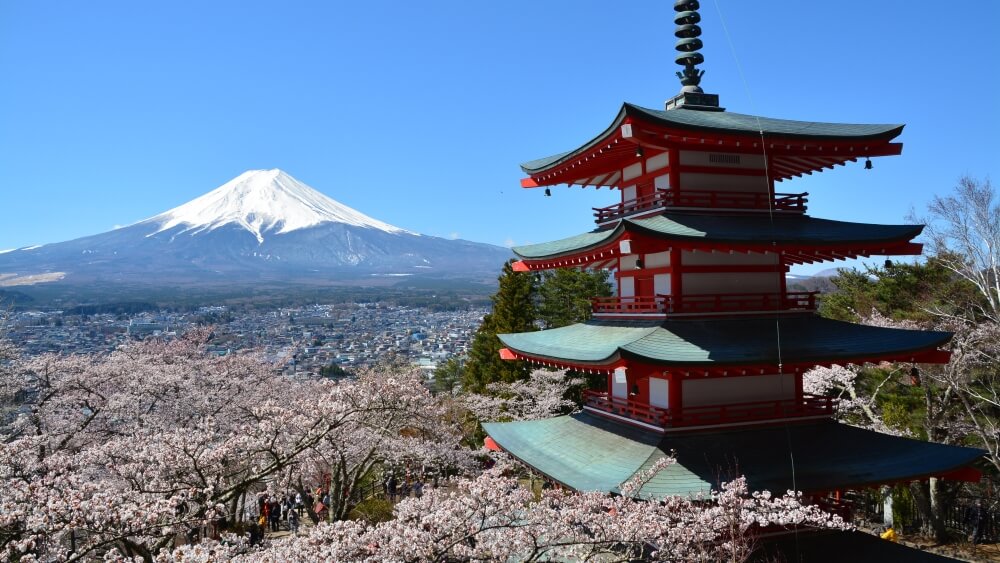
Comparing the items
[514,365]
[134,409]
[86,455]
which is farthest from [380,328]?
[86,455]

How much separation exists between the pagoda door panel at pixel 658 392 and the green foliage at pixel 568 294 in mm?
25070

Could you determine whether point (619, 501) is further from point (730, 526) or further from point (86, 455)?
point (86, 455)

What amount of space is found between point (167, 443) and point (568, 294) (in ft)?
99.1

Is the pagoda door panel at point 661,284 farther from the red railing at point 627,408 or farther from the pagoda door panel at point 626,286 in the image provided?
the red railing at point 627,408

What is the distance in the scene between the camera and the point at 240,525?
52.2 feet

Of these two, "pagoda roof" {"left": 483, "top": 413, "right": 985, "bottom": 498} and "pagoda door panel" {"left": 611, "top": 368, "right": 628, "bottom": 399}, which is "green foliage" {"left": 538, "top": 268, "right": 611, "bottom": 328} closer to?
"pagoda door panel" {"left": 611, "top": 368, "right": 628, "bottom": 399}

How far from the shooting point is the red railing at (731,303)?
10445 mm

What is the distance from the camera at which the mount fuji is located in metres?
129

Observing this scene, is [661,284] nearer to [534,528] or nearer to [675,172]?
[675,172]

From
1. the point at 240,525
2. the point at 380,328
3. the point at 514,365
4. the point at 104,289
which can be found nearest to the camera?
the point at 240,525

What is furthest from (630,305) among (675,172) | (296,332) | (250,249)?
(250,249)

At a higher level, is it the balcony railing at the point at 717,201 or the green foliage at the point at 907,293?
the balcony railing at the point at 717,201

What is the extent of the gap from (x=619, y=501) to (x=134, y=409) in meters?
15.0

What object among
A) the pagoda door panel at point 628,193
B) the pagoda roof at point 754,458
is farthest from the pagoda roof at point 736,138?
the pagoda roof at point 754,458
